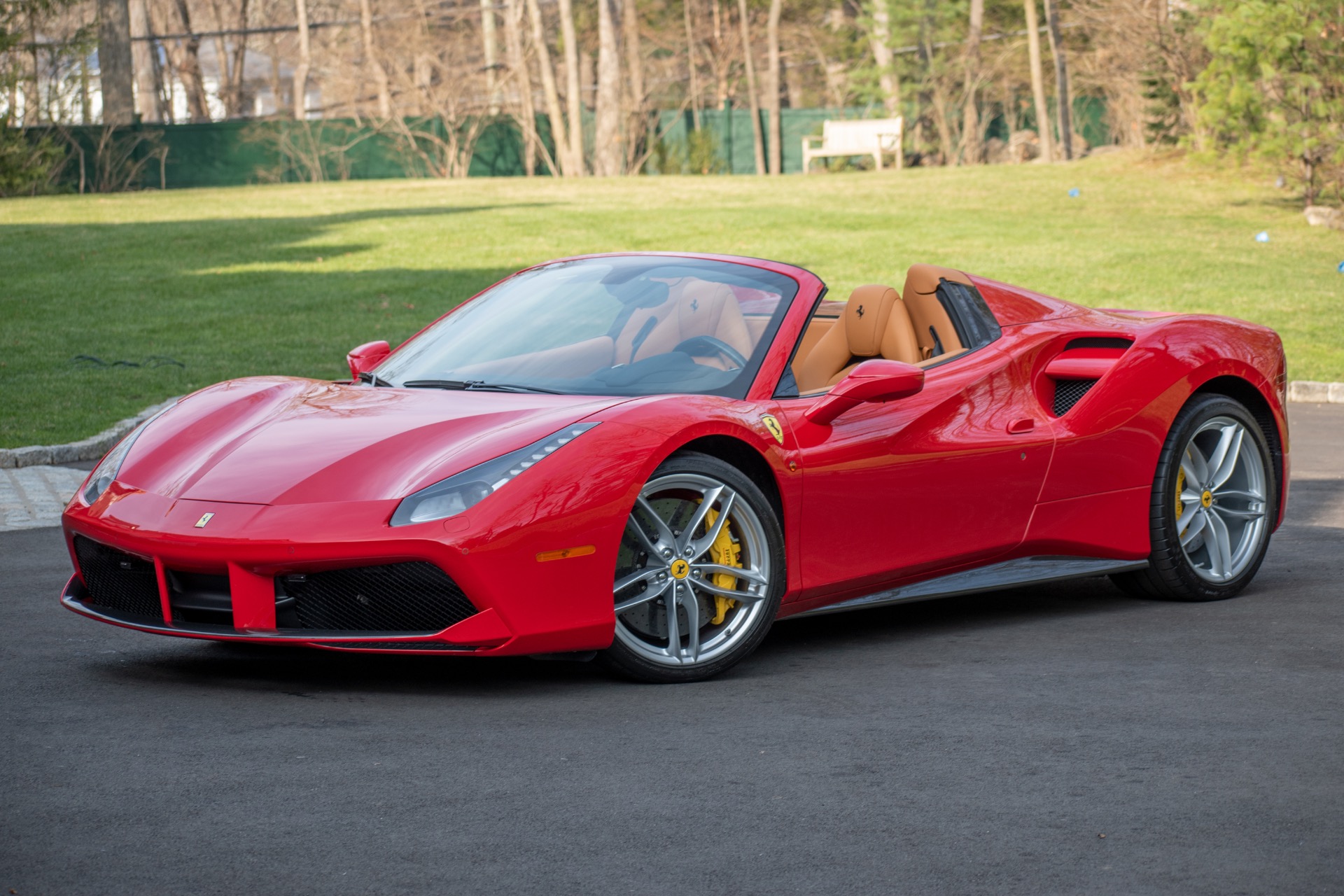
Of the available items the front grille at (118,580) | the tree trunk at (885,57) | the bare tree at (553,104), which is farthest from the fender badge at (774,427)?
the tree trunk at (885,57)

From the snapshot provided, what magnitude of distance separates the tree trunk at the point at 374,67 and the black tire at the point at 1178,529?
37666mm

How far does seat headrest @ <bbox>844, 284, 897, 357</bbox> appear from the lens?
5.85 metres

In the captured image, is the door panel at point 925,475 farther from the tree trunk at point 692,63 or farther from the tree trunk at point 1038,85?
the tree trunk at point 692,63

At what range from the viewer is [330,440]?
4750 millimetres

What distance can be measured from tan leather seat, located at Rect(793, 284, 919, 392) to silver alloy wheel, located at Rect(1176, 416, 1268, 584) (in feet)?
4.19

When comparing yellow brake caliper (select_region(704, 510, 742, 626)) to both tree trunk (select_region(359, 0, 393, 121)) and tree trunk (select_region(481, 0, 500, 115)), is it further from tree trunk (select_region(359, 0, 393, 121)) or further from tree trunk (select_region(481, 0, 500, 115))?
tree trunk (select_region(481, 0, 500, 115))

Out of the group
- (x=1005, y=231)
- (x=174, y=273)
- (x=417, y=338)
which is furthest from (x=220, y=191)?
(x=417, y=338)

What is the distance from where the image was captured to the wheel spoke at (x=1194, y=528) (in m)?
6.27

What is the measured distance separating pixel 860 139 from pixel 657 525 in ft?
124

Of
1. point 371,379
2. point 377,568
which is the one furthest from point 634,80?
point 377,568

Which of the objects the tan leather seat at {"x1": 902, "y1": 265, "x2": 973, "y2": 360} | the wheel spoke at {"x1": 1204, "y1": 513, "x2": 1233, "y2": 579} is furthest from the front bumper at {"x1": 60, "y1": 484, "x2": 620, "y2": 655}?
the wheel spoke at {"x1": 1204, "y1": 513, "x2": 1233, "y2": 579}

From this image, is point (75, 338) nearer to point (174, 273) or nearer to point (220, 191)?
point (174, 273)

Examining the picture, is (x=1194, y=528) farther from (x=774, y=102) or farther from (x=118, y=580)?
(x=774, y=102)

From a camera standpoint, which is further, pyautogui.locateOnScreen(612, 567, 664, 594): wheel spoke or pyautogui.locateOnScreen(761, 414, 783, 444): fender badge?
pyautogui.locateOnScreen(761, 414, 783, 444): fender badge
